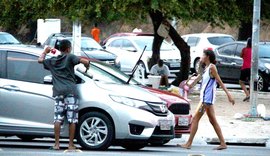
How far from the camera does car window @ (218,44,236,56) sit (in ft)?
104

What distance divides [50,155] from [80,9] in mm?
11307

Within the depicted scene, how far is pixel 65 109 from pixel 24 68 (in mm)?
1202

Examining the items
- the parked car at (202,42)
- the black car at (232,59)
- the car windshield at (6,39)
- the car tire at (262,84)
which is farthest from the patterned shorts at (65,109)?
the parked car at (202,42)

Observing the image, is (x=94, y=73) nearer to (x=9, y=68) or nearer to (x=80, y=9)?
(x=9, y=68)

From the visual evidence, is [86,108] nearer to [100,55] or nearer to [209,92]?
[209,92]

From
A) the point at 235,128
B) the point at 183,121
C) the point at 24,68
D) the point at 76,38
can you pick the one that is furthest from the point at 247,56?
the point at 24,68

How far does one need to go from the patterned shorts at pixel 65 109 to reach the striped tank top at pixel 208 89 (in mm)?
2503

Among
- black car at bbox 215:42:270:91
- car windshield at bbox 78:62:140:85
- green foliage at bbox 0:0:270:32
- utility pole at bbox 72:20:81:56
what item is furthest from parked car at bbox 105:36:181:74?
car windshield at bbox 78:62:140:85

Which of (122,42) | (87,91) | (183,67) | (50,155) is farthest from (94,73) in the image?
(122,42)

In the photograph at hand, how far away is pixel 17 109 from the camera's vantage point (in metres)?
15.0

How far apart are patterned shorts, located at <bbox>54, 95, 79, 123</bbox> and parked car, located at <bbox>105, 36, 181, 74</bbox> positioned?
63.7 ft

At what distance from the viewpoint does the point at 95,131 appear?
576 inches

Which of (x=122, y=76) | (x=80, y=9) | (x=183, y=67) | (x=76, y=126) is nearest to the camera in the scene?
(x=76, y=126)

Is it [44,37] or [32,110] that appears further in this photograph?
[44,37]
